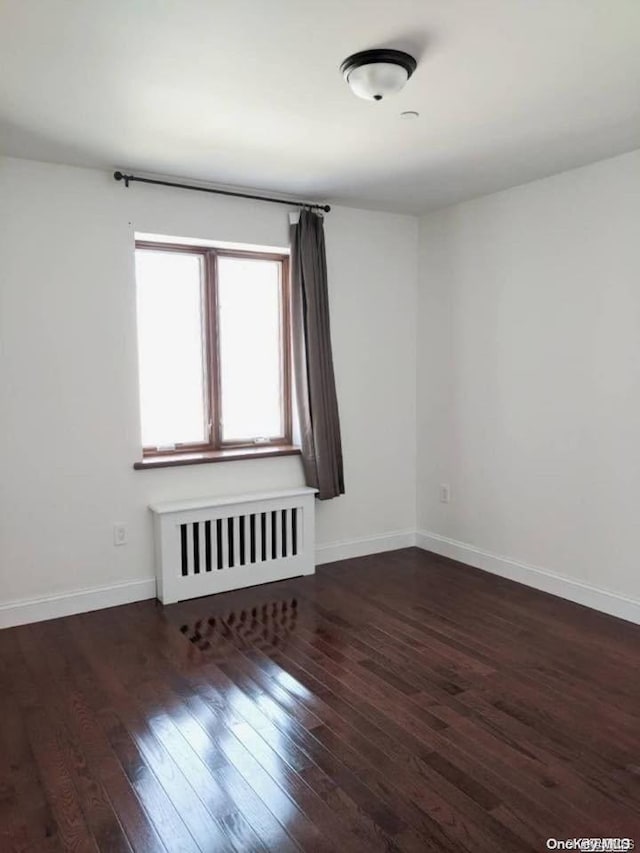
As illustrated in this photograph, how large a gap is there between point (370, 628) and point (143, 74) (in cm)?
272

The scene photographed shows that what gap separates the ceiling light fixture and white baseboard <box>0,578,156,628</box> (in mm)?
2850

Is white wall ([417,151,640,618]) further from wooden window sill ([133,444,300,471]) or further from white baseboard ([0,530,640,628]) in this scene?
wooden window sill ([133,444,300,471])

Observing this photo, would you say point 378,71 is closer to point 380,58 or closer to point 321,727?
point 380,58

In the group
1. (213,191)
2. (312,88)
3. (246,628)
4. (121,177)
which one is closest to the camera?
(312,88)

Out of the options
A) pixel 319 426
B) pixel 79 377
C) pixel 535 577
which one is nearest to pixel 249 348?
pixel 319 426

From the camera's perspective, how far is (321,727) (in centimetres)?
235

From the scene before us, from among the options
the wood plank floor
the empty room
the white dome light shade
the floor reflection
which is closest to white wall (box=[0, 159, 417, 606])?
the empty room

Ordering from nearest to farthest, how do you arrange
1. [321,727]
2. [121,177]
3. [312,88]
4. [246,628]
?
1. [321,727]
2. [312,88]
3. [246,628]
4. [121,177]

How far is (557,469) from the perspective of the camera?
3.69 metres

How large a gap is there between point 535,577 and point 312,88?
9.79 ft

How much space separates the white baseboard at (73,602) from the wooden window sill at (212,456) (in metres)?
0.70

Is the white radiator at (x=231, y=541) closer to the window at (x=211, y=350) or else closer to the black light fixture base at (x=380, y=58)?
the window at (x=211, y=350)

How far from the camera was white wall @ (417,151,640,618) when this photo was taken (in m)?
3.33

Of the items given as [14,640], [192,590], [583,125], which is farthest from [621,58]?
[14,640]
